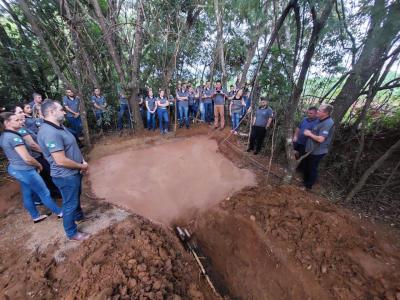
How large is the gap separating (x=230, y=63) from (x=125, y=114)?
7.42 meters

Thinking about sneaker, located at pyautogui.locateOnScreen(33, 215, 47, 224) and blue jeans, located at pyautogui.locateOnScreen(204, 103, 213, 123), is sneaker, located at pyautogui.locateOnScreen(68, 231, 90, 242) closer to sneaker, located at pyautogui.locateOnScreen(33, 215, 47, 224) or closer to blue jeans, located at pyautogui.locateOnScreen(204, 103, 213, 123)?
sneaker, located at pyautogui.locateOnScreen(33, 215, 47, 224)

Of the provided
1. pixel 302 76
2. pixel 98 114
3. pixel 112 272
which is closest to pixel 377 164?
pixel 302 76

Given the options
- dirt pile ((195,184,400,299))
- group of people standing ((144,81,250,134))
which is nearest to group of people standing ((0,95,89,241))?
dirt pile ((195,184,400,299))

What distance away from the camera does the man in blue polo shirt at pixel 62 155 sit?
2637mm

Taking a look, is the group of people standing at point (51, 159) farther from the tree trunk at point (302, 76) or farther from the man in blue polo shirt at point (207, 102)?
the man in blue polo shirt at point (207, 102)

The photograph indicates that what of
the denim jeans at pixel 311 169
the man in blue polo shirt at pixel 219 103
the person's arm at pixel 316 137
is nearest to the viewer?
the person's arm at pixel 316 137

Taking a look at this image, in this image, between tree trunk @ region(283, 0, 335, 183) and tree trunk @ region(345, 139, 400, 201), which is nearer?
tree trunk @ region(283, 0, 335, 183)

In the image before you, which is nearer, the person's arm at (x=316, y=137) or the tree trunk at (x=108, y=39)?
the person's arm at (x=316, y=137)

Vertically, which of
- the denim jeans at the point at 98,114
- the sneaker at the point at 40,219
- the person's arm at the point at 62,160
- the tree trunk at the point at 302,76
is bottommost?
the sneaker at the point at 40,219

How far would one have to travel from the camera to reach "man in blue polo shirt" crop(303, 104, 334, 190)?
412 cm

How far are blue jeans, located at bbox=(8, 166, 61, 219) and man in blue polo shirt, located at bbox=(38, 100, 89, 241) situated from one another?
2.28ft

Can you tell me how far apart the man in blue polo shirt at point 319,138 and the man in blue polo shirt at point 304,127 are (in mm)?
217

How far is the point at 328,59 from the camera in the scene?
5.97 meters

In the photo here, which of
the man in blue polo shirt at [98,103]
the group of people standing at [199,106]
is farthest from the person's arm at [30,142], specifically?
the group of people standing at [199,106]
